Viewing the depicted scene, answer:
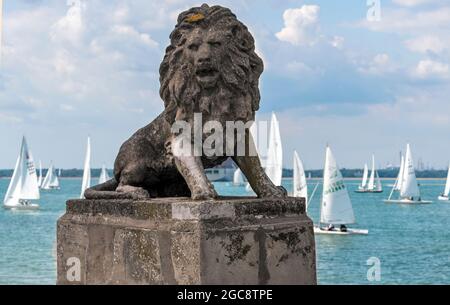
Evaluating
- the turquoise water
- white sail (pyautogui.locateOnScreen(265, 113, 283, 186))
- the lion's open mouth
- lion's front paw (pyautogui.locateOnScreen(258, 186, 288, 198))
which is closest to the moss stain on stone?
lion's front paw (pyautogui.locateOnScreen(258, 186, 288, 198))

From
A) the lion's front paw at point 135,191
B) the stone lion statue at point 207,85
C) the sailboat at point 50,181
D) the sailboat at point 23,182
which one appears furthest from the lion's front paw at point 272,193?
the sailboat at point 50,181

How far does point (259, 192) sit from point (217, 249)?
2.75ft

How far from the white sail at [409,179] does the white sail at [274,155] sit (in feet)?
57.1

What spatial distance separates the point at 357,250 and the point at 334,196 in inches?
115

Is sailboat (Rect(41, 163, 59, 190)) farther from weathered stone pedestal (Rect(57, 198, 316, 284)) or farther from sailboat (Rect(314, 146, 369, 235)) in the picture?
weathered stone pedestal (Rect(57, 198, 316, 284))

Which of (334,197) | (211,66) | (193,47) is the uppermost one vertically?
(193,47)

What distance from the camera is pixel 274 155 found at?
37062mm

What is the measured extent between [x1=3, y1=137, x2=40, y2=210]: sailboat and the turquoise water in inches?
62.5

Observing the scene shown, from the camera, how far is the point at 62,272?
5387 millimetres

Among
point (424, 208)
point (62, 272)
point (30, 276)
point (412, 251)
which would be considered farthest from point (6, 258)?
point (424, 208)

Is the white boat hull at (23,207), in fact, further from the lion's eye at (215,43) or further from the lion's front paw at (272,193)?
the lion's eye at (215,43)

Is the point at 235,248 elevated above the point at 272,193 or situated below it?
below

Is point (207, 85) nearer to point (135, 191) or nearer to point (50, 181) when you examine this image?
point (135, 191)

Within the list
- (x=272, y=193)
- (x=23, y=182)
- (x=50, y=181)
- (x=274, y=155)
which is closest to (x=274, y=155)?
(x=274, y=155)
